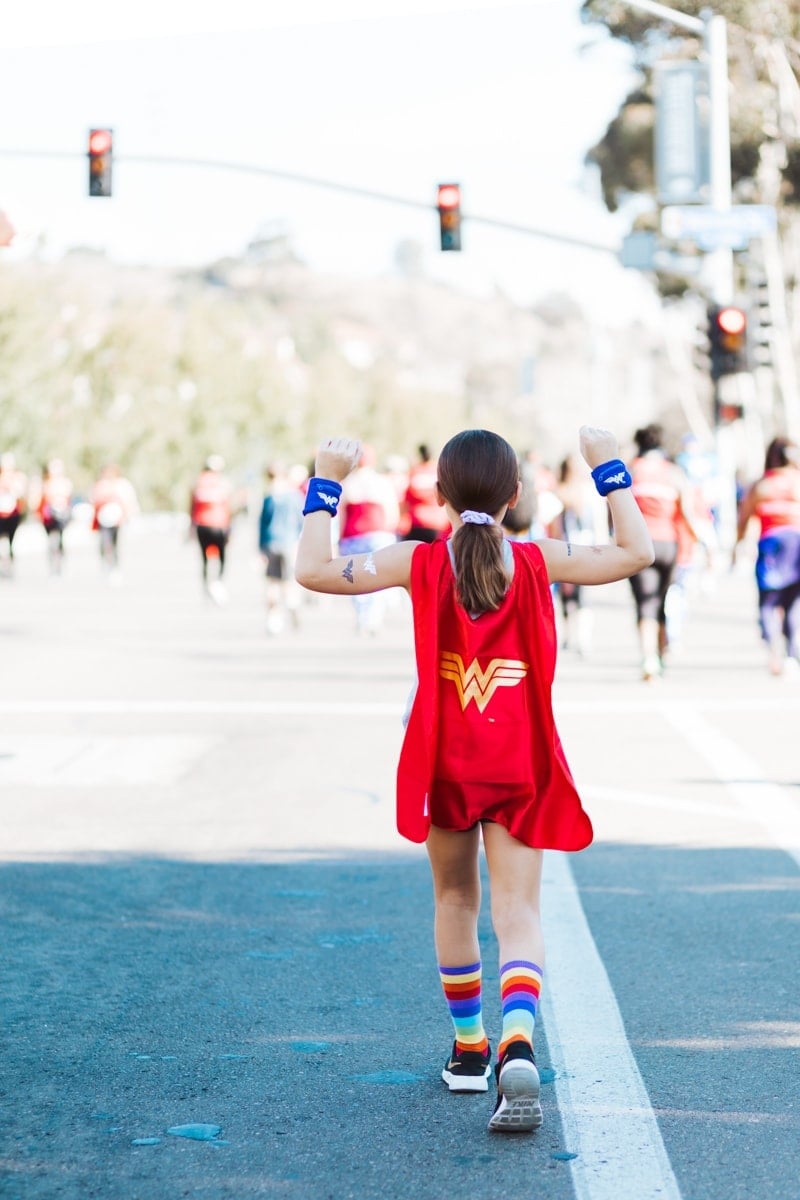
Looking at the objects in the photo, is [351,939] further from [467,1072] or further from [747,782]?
[747,782]

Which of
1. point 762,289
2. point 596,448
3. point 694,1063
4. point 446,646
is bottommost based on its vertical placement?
point 694,1063

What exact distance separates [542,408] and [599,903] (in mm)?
191138

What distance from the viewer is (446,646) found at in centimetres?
436

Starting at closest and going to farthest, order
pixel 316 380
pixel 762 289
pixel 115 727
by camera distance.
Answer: pixel 115 727, pixel 762 289, pixel 316 380

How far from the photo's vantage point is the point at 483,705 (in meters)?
4.33

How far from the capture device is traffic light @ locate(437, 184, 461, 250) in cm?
2444

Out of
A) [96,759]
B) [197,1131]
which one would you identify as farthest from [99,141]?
[197,1131]

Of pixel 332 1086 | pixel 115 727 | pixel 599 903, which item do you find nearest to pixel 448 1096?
pixel 332 1086

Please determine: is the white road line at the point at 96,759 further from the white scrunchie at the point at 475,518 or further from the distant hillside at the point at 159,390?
the distant hillside at the point at 159,390

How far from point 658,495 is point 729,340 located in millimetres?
10872

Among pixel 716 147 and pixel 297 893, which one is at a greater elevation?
pixel 716 147

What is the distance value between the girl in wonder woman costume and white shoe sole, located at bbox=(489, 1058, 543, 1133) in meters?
0.16

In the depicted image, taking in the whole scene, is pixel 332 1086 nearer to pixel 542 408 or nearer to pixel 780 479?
pixel 780 479

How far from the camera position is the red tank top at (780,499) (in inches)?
552
